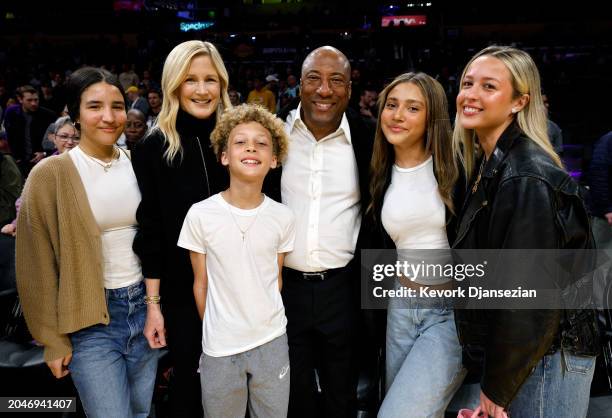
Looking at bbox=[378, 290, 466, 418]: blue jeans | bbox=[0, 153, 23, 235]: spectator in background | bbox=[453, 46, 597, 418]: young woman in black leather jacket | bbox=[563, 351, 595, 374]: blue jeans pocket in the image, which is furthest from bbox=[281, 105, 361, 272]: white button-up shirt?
bbox=[0, 153, 23, 235]: spectator in background

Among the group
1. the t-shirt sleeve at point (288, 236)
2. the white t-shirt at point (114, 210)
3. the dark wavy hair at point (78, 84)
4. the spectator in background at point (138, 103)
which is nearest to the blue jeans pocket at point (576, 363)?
the t-shirt sleeve at point (288, 236)

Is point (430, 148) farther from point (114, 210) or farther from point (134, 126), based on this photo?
point (134, 126)

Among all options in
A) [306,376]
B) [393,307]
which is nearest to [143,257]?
[306,376]

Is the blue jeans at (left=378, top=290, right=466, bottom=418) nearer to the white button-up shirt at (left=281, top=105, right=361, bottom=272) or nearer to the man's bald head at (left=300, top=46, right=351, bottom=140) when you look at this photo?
the white button-up shirt at (left=281, top=105, right=361, bottom=272)

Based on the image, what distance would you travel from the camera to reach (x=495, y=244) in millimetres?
1604

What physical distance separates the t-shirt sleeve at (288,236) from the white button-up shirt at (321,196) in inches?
6.3

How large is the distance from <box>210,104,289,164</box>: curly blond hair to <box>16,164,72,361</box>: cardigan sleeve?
0.62 m

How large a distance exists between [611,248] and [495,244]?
1.60m

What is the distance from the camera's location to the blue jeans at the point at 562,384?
1.60 m

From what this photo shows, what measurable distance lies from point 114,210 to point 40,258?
306 millimetres

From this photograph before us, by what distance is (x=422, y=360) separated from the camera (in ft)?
6.41

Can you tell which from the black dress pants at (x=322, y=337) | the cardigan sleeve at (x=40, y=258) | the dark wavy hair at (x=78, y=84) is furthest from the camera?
the black dress pants at (x=322, y=337)

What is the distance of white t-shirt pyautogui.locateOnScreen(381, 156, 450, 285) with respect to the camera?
2.07 meters

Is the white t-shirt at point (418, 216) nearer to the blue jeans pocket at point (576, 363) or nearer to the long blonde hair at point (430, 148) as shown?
the long blonde hair at point (430, 148)
